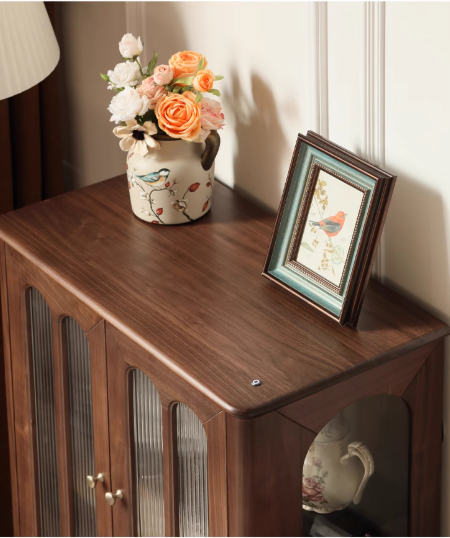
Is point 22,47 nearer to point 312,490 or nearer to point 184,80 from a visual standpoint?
point 184,80

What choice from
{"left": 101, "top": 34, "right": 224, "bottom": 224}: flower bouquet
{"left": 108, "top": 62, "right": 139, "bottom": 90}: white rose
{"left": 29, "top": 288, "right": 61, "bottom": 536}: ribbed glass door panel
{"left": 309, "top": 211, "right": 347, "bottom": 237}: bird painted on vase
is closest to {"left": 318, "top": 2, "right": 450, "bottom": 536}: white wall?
{"left": 309, "top": 211, "right": 347, "bottom": 237}: bird painted on vase

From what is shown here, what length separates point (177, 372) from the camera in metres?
1.28

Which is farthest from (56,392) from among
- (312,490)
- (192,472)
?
(312,490)

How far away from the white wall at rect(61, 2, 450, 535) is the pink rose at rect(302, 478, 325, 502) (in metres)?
0.24

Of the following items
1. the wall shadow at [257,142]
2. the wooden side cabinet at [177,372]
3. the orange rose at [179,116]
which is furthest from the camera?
the wall shadow at [257,142]

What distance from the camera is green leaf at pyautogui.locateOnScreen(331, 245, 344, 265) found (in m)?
1.37

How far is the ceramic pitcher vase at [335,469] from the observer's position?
4.40 ft

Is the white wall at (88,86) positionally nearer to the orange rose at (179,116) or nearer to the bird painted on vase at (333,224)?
the orange rose at (179,116)

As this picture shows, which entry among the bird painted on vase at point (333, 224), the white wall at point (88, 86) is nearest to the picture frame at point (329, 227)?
the bird painted on vase at point (333, 224)

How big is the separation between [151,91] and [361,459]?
0.69m

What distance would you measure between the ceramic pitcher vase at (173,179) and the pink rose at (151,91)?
0.06 m

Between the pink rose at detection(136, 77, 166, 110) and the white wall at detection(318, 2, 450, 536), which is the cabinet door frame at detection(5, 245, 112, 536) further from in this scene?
the white wall at detection(318, 2, 450, 536)

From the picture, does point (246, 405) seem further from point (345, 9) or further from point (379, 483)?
point (345, 9)

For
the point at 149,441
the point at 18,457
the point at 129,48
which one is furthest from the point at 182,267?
the point at 18,457
